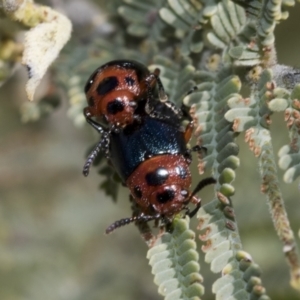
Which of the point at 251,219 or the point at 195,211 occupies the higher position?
the point at 251,219

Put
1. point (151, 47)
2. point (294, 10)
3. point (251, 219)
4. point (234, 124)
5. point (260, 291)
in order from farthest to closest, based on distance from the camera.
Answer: point (294, 10)
point (251, 219)
point (151, 47)
point (234, 124)
point (260, 291)

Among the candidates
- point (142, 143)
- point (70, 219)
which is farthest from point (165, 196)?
point (70, 219)

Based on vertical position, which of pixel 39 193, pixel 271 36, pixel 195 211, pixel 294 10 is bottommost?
pixel 195 211

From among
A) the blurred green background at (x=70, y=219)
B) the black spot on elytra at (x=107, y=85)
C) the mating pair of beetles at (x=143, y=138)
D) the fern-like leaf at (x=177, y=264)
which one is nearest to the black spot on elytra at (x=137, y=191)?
the mating pair of beetles at (x=143, y=138)

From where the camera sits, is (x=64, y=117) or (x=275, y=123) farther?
(x=64, y=117)

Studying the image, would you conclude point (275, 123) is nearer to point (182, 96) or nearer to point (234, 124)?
point (182, 96)

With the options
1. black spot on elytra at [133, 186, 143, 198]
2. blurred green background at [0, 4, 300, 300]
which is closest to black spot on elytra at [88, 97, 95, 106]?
black spot on elytra at [133, 186, 143, 198]

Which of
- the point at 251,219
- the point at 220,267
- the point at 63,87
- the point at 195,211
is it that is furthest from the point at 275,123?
the point at 220,267

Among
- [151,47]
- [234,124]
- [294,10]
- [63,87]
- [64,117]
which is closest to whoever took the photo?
[234,124]
